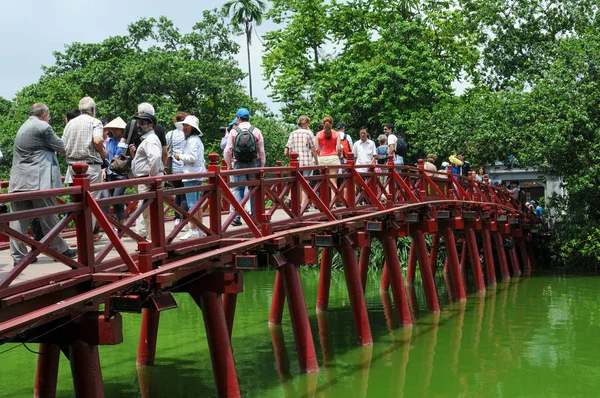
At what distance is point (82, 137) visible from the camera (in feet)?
37.3

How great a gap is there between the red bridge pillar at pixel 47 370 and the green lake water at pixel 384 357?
72.4 inches

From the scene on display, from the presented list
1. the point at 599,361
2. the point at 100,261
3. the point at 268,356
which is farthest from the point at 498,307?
the point at 100,261

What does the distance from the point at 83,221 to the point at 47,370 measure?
126 inches

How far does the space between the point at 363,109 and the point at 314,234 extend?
895 inches

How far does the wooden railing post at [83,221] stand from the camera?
29.9ft

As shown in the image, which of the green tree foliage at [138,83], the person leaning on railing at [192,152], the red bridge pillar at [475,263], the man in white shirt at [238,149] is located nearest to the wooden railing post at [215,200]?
the person leaning on railing at [192,152]

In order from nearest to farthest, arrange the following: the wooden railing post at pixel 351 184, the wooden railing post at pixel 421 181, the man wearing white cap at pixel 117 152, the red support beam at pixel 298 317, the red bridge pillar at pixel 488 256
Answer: the man wearing white cap at pixel 117 152 < the red support beam at pixel 298 317 < the wooden railing post at pixel 351 184 < the wooden railing post at pixel 421 181 < the red bridge pillar at pixel 488 256

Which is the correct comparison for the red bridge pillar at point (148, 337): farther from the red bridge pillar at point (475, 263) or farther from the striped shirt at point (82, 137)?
the red bridge pillar at point (475, 263)

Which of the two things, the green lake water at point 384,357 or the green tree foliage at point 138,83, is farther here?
the green tree foliage at point 138,83

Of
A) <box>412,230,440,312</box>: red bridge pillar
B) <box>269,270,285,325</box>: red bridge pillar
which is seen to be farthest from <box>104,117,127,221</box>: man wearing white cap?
<box>412,230,440,312</box>: red bridge pillar

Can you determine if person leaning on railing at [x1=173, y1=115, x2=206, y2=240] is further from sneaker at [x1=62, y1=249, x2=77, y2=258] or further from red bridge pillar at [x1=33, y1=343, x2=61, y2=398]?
sneaker at [x1=62, y1=249, x2=77, y2=258]

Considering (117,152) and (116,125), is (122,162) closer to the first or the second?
(117,152)

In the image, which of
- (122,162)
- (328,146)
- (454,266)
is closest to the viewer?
(122,162)

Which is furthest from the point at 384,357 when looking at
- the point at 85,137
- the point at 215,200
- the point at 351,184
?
the point at 85,137
